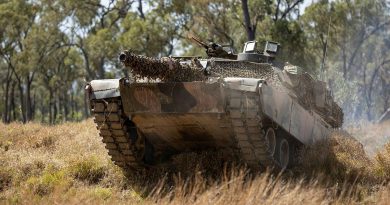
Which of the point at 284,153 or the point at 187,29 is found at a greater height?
the point at 187,29

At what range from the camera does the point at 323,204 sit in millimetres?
6684

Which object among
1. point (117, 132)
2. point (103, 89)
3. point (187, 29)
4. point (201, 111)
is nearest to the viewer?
point (201, 111)

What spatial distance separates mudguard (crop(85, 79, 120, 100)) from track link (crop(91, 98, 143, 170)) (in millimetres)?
106

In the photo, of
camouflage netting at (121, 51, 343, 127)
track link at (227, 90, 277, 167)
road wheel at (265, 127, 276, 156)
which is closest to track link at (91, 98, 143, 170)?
camouflage netting at (121, 51, 343, 127)

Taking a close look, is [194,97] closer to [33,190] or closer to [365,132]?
[33,190]

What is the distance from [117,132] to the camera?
896 centimetres

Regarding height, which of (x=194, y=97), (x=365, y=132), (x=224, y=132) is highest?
Result: (x=194, y=97)

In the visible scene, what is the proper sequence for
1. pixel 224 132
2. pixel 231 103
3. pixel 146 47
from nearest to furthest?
pixel 231 103
pixel 224 132
pixel 146 47

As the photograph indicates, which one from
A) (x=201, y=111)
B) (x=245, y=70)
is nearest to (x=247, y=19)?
(x=245, y=70)

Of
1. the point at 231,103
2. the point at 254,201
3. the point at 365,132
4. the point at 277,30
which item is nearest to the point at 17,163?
the point at 231,103

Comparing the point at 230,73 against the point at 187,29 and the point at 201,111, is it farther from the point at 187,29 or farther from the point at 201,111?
the point at 187,29

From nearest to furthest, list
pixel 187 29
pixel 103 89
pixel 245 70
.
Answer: pixel 103 89 < pixel 245 70 < pixel 187 29

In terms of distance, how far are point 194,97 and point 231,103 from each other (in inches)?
21.3

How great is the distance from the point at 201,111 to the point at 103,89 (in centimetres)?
157
